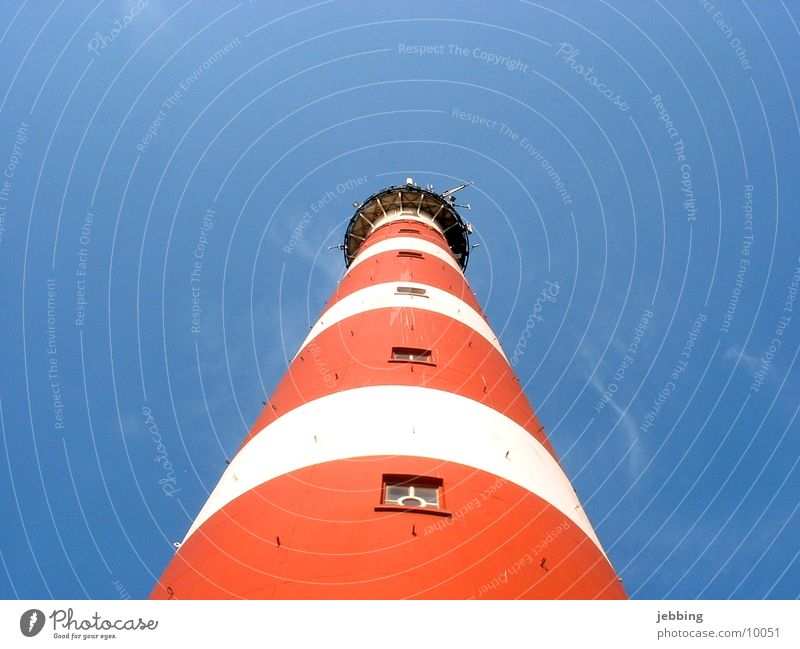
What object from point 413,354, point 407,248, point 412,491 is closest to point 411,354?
point 413,354

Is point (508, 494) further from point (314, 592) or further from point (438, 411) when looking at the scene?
point (314, 592)

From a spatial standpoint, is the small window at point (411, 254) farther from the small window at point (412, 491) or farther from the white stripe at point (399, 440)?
the small window at point (412, 491)

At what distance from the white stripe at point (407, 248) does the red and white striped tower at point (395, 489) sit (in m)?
5.98

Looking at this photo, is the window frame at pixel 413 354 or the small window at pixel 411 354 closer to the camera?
the window frame at pixel 413 354

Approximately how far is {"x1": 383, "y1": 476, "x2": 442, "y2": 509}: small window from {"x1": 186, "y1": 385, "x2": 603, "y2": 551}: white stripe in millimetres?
542

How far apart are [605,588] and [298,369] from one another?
7647 mm

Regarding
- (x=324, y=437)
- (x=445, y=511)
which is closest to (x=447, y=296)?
(x=324, y=437)

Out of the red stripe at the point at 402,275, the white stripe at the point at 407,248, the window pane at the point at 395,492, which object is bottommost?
the window pane at the point at 395,492

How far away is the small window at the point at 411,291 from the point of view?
16681 mm

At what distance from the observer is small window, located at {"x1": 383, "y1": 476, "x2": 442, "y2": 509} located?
928cm

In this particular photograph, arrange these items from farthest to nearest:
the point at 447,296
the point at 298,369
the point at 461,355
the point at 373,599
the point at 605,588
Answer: the point at 447,296 < the point at 298,369 < the point at 461,355 < the point at 605,588 < the point at 373,599

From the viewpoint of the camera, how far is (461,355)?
13969 millimetres

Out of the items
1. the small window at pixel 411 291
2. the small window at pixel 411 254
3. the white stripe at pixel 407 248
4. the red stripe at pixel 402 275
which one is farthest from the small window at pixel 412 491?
the white stripe at pixel 407 248
